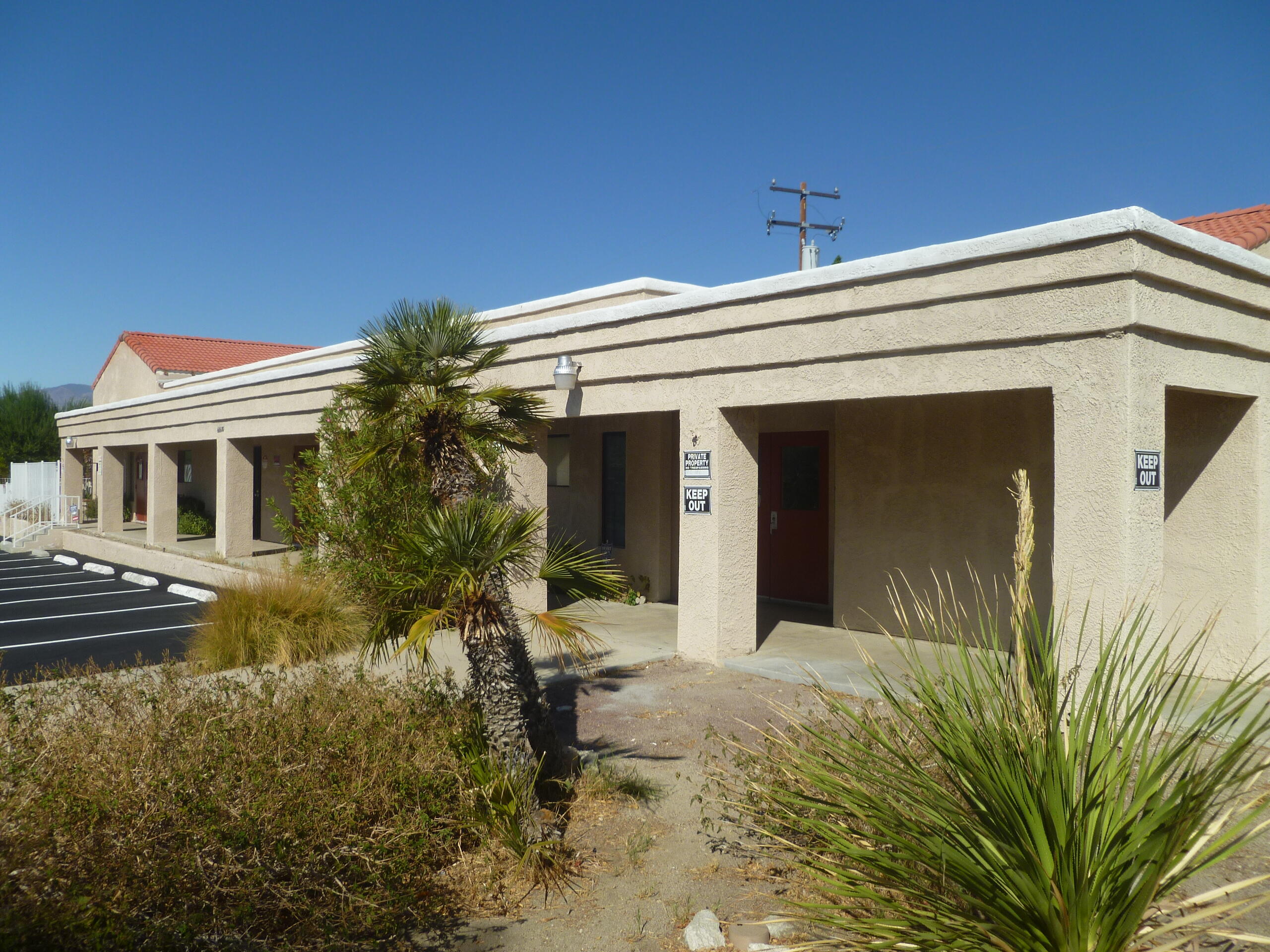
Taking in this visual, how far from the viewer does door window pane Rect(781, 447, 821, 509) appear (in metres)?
12.5

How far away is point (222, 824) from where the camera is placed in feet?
13.2

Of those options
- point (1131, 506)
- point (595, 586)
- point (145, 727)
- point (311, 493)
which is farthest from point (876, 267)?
point (311, 493)

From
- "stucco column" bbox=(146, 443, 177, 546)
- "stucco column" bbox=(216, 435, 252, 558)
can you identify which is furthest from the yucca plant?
"stucco column" bbox=(146, 443, 177, 546)

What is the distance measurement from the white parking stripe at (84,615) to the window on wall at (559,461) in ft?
19.7

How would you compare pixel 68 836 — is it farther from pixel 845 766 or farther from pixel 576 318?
pixel 576 318

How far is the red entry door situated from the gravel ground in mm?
4876

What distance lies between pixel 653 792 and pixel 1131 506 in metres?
3.78

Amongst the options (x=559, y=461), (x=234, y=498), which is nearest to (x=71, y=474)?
(x=234, y=498)

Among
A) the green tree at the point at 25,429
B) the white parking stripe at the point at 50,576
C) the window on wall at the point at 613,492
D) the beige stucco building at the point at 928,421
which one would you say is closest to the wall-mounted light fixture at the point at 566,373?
the beige stucco building at the point at 928,421

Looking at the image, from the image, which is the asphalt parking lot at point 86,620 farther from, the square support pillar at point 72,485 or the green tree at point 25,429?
the green tree at point 25,429

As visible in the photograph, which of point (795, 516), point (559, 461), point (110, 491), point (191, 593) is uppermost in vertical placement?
point (559, 461)

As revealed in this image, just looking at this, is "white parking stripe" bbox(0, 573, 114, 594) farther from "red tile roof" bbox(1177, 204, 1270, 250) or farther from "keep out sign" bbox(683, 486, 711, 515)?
"red tile roof" bbox(1177, 204, 1270, 250)

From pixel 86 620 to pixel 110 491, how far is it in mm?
12707

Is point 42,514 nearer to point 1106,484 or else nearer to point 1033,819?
point 1106,484
